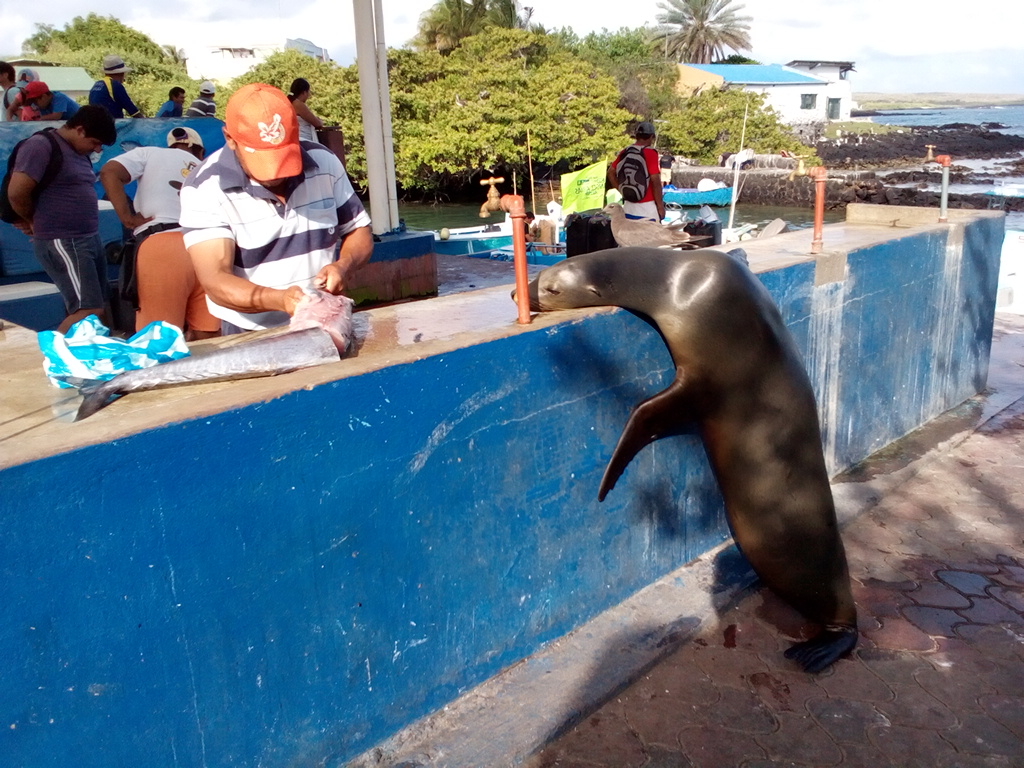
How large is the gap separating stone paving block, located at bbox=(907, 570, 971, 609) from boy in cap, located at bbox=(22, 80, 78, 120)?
857 centimetres

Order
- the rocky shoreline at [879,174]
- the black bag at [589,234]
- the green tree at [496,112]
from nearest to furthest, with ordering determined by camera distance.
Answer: the black bag at [589,234] → the green tree at [496,112] → the rocky shoreline at [879,174]

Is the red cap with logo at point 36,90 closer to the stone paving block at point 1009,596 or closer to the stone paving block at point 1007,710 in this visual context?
the stone paving block at point 1009,596

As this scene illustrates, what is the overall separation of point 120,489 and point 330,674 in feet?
2.91

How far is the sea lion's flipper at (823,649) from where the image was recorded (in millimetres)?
3188

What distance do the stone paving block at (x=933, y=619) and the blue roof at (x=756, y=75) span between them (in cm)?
5001

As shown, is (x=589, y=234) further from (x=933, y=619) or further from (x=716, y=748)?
(x=716, y=748)

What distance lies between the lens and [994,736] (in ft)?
9.26

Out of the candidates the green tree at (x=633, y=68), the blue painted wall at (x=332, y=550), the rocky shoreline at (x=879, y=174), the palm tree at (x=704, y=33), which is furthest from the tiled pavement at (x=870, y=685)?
the palm tree at (x=704, y=33)

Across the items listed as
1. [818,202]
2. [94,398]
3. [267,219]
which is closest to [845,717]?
[818,202]

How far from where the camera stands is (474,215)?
34531 millimetres

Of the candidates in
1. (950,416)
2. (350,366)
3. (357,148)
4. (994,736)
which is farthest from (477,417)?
(357,148)

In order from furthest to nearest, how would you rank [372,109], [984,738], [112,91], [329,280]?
[112,91], [372,109], [329,280], [984,738]

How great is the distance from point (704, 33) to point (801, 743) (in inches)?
3060

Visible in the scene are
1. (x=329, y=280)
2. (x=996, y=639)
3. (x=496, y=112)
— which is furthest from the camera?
(x=496, y=112)
